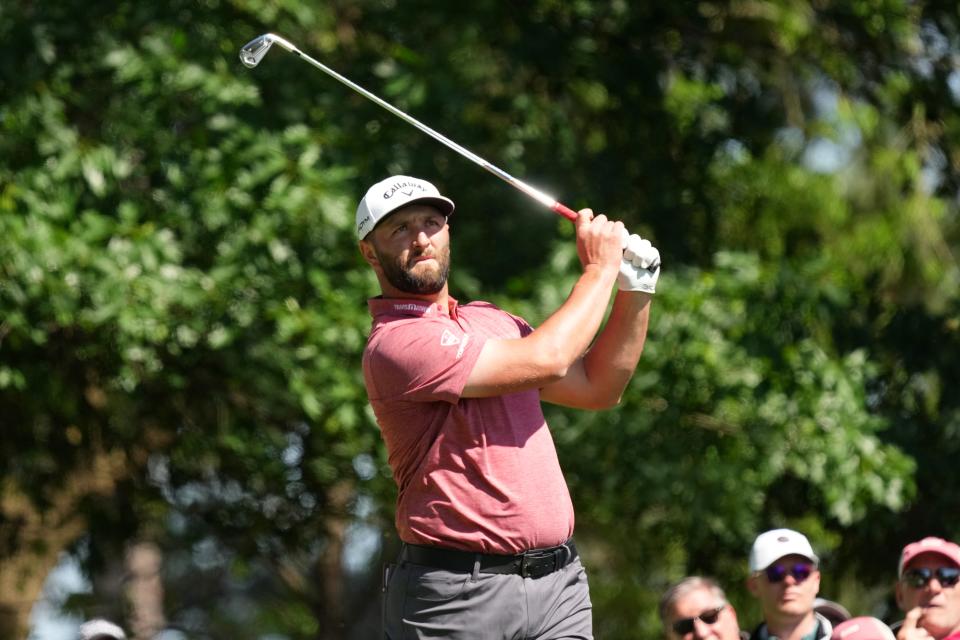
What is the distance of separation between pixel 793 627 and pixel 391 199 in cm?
197

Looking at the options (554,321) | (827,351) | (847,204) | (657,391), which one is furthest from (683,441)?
(554,321)

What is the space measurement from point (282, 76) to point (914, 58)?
336cm

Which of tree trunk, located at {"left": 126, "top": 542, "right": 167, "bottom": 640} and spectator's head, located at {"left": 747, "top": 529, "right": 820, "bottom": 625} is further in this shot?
tree trunk, located at {"left": 126, "top": 542, "right": 167, "bottom": 640}

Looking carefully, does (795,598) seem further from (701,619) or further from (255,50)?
(255,50)

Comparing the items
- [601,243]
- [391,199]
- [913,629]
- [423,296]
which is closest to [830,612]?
[913,629]

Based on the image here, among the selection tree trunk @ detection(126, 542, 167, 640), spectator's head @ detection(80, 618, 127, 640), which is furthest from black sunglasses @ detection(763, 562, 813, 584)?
tree trunk @ detection(126, 542, 167, 640)

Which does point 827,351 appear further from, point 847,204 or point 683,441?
point 847,204

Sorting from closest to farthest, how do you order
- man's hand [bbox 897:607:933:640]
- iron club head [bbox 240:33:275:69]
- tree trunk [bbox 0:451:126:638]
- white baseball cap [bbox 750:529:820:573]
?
1. iron club head [bbox 240:33:275:69]
2. man's hand [bbox 897:607:933:640]
3. white baseball cap [bbox 750:529:820:573]
4. tree trunk [bbox 0:451:126:638]

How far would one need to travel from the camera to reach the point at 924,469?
7.33 m

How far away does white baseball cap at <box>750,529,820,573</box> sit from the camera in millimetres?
4734

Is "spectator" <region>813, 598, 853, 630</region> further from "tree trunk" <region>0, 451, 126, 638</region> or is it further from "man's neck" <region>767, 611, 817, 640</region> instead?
"tree trunk" <region>0, 451, 126, 638</region>

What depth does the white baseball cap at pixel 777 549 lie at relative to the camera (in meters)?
4.73

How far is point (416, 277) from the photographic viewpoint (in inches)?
141

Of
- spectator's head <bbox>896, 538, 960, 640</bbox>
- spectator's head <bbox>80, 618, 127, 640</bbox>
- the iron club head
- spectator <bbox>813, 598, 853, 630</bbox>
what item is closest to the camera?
the iron club head
